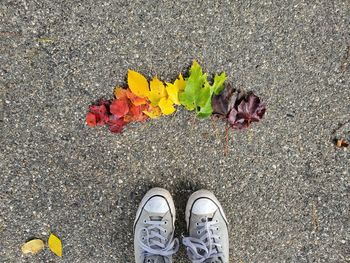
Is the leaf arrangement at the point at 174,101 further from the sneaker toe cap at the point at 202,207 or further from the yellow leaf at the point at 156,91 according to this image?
the sneaker toe cap at the point at 202,207

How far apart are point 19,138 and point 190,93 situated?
0.94 metres

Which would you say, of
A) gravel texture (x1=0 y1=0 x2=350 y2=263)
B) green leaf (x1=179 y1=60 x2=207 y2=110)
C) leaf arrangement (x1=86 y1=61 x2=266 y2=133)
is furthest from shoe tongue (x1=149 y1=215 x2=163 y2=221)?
→ green leaf (x1=179 y1=60 x2=207 y2=110)

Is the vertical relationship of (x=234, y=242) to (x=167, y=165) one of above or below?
below

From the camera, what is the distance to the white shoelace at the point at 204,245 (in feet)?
6.72

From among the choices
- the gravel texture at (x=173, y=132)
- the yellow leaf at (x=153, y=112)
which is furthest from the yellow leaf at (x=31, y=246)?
the yellow leaf at (x=153, y=112)

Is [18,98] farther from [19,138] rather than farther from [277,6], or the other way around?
[277,6]

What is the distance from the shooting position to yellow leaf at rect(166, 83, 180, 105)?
1982 mm

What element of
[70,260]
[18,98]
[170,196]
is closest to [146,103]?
[170,196]

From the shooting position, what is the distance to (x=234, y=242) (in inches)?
87.0

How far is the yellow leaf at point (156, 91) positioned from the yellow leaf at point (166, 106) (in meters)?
0.02

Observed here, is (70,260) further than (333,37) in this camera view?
Yes

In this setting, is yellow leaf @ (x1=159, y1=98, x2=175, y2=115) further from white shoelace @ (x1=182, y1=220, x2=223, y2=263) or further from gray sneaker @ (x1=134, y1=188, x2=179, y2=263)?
white shoelace @ (x1=182, y1=220, x2=223, y2=263)

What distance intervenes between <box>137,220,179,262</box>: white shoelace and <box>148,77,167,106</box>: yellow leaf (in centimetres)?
66

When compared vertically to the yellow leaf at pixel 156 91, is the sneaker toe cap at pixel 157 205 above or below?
below
